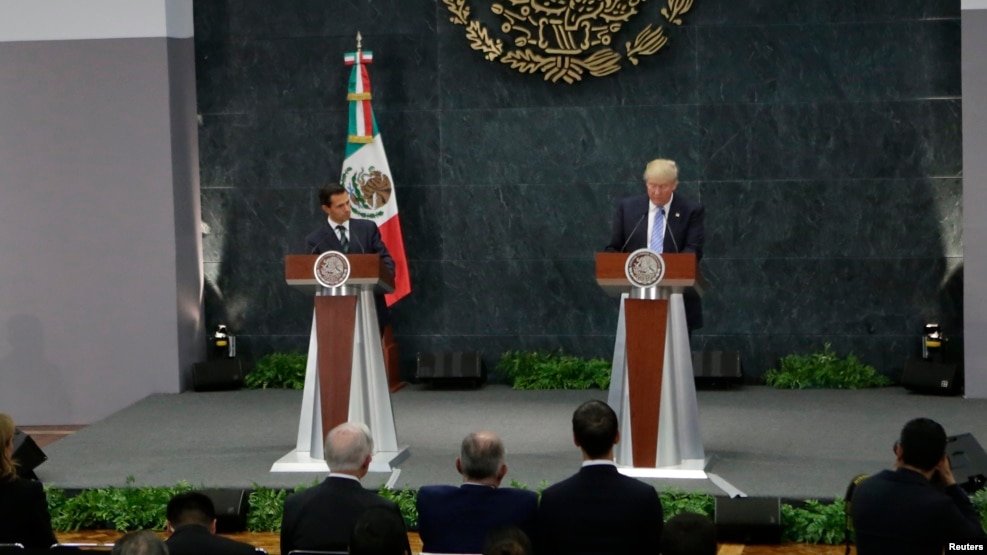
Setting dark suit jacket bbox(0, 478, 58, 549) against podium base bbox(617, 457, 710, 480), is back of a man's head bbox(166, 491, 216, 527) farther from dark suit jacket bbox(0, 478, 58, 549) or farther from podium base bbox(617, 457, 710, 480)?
podium base bbox(617, 457, 710, 480)

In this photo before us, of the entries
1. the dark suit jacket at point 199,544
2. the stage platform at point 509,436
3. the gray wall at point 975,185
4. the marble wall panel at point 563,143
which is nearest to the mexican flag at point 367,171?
the marble wall panel at point 563,143

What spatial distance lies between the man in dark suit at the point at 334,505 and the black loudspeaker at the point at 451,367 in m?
5.55

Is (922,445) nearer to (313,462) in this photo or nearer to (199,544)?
(199,544)

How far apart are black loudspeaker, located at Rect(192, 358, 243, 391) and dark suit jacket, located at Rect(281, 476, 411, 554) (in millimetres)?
5874

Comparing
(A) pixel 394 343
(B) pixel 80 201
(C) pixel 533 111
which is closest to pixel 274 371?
(A) pixel 394 343

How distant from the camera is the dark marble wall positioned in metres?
9.92

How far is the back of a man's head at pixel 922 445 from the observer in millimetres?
4266

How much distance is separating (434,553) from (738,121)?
6327 millimetres

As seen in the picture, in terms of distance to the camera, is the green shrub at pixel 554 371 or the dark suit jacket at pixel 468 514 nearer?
the dark suit jacket at pixel 468 514

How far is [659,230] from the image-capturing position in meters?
7.86

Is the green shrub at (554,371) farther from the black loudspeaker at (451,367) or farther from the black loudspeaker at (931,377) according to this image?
the black loudspeaker at (931,377)

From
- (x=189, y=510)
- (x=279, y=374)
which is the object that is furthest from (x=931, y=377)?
(x=189, y=510)

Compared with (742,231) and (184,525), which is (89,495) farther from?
(742,231)

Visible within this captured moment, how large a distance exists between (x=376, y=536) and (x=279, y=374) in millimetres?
6827
